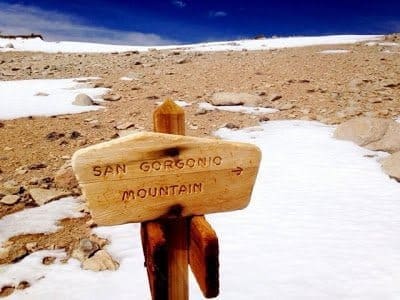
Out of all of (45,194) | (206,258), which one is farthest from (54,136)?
Answer: (206,258)

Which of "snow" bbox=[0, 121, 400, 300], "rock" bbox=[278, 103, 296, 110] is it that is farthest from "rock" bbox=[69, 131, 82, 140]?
"rock" bbox=[278, 103, 296, 110]

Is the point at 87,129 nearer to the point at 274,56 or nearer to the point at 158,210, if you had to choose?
the point at 158,210

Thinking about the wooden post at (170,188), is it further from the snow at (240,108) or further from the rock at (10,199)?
the snow at (240,108)

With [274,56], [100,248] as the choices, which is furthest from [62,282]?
[274,56]

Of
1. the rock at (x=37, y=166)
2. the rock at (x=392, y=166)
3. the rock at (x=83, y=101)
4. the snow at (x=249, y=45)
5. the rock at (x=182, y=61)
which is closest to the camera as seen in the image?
the rock at (x=392, y=166)

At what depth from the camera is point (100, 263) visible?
4359 millimetres

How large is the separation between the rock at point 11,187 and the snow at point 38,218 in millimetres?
573

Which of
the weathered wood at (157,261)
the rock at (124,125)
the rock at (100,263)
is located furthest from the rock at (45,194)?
the weathered wood at (157,261)

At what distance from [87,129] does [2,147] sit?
1804mm

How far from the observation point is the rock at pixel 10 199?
5.64 m

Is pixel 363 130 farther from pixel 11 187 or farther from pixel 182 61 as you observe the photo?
pixel 182 61

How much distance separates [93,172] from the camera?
5.62ft

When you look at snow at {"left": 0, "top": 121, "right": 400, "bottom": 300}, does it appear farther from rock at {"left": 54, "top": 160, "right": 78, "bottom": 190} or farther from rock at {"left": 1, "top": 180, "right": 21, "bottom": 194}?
rock at {"left": 1, "top": 180, "right": 21, "bottom": 194}

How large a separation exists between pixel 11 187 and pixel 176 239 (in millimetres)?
4895
